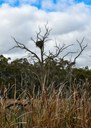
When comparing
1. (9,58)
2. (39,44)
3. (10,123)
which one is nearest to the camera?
(10,123)

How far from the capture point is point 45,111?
4.46 m

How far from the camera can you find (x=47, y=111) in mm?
4457

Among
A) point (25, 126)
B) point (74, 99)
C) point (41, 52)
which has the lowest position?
point (25, 126)

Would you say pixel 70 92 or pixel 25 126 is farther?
pixel 70 92

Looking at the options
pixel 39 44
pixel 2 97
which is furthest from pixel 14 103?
pixel 39 44

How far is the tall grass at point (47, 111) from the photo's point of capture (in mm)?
4434

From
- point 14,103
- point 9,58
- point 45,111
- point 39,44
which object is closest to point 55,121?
point 45,111

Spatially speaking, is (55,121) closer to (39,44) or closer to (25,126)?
(25,126)

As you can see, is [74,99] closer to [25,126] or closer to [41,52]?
[25,126]

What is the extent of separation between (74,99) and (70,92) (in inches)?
6.1

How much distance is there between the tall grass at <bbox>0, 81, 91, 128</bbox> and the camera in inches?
175

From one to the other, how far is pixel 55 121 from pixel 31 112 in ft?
0.88

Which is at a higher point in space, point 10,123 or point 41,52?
point 41,52

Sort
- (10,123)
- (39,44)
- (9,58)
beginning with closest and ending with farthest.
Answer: (10,123)
(39,44)
(9,58)
